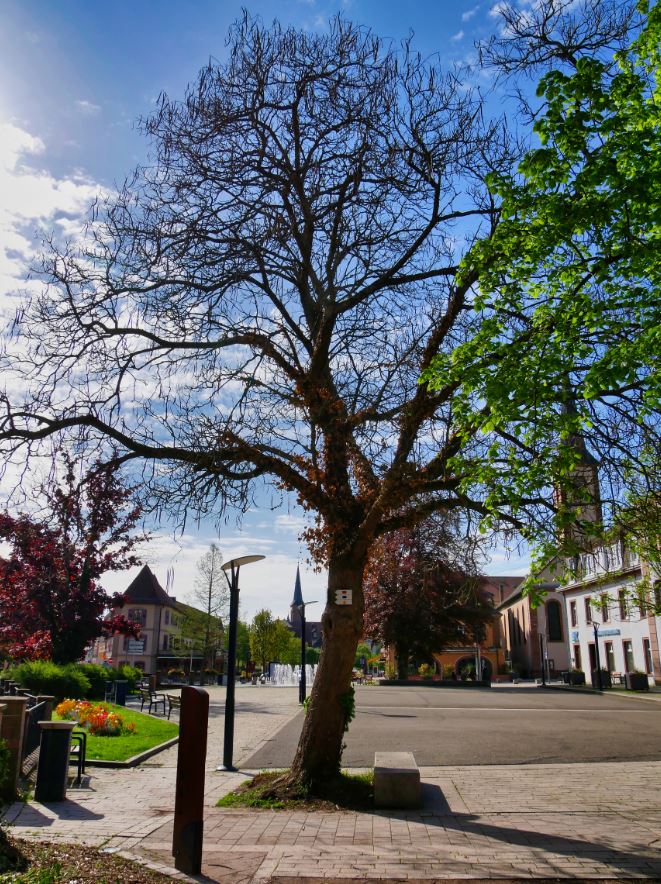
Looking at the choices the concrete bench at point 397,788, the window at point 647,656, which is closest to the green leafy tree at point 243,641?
the window at point 647,656

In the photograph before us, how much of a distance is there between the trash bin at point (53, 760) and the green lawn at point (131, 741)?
3928mm

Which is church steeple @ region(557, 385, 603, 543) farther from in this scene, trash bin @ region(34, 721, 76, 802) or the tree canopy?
the tree canopy

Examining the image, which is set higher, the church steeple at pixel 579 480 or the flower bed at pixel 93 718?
the church steeple at pixel 579 480

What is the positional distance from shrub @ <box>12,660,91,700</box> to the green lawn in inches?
68.7

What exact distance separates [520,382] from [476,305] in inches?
62.2

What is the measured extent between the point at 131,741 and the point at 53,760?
21.4 feet

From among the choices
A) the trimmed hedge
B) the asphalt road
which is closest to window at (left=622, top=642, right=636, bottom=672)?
the asphalt road

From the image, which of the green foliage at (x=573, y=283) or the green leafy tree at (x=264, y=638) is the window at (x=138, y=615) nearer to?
the green leafy tree at (x=264, y=638)

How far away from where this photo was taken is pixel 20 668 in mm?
19938

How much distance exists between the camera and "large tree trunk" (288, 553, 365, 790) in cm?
961

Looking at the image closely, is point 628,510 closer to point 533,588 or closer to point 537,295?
point 533,588

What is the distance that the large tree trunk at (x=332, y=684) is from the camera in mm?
9609

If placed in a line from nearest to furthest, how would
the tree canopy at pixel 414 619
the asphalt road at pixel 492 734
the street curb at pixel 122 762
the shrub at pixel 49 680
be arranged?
1. the street curb at pixel 122 762
2. the asphalt road at pixel 492 734
3. the shrub at pixel 49 680
4. the tree canopy at pixel 414 619

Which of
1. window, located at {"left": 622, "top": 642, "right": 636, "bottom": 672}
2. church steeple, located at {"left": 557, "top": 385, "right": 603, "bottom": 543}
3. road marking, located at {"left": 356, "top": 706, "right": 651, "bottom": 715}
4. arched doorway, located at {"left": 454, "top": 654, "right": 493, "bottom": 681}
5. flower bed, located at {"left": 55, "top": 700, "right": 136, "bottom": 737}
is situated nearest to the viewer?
church steeple, located at {"left": 557, "top": 385, "right": 603, "bottom": 543}
